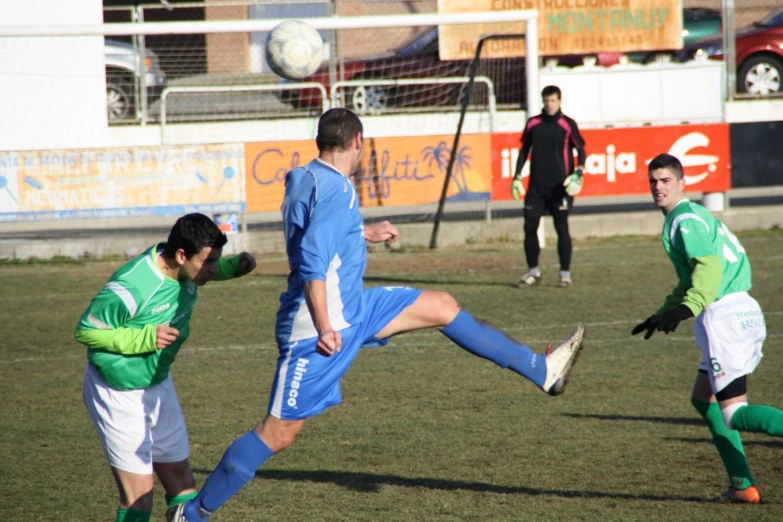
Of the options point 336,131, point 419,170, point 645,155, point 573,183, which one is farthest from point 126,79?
point 336,131

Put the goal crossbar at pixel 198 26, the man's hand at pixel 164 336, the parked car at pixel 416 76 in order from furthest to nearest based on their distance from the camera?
the parked car at pixel 416 76
the goal crossbar at pixel 198 26
the man's hand at pixel 164 336

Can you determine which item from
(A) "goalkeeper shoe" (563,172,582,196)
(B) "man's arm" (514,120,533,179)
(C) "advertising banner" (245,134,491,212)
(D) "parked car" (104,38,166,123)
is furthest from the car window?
(A) "goalkeeper shoe" (563,172,582,196)

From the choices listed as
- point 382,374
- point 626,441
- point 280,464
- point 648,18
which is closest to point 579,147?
point 382,374

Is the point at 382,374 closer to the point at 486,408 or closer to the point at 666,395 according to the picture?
the point at 486,408

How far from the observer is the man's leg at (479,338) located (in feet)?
15.3

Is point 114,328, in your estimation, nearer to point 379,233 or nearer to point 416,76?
point 379,233

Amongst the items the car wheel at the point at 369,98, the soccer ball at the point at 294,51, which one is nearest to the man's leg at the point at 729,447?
the soccer ball at the point at 294,51

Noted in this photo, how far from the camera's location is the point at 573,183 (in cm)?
1099

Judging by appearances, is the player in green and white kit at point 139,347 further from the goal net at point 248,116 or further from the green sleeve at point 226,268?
the goal net at point 248,116

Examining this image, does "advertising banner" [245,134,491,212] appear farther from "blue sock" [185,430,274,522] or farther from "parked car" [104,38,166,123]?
"blue sock" [185,430,274,522]

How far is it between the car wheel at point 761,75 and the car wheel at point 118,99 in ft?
40.0

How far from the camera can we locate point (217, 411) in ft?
22.2

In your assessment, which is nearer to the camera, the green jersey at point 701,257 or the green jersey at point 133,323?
the green jersey at point 133,323

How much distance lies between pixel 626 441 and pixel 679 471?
1.79ft
